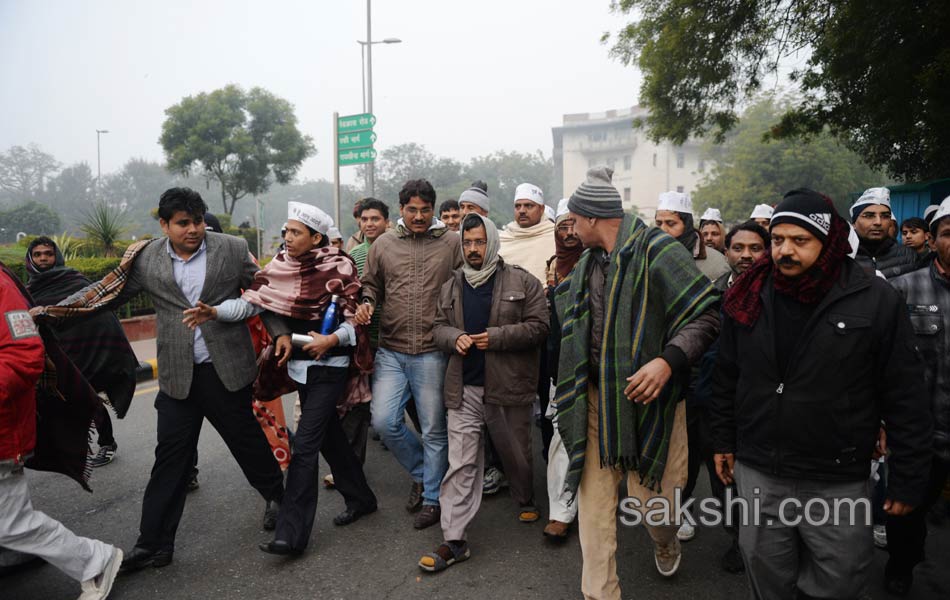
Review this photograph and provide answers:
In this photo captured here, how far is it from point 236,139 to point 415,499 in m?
30.6

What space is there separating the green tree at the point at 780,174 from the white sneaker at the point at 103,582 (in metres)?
39.7

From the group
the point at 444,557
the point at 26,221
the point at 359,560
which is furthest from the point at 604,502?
the point at 26,221

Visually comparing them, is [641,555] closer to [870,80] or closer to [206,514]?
[206,514]

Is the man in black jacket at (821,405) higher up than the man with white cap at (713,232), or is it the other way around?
the man with white cap at (713,232)

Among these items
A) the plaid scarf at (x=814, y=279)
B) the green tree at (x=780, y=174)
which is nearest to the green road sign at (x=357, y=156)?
the plaid scarf at (x=814, y=279)

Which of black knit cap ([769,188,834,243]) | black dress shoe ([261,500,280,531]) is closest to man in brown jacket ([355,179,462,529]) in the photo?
black dress shoe ([261,500,280,531])

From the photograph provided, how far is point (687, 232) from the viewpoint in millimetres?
4480

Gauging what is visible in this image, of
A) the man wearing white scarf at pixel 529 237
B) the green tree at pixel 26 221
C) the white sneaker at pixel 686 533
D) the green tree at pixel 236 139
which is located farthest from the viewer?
the green tree at pixel 26 221

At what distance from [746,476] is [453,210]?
4173 mm

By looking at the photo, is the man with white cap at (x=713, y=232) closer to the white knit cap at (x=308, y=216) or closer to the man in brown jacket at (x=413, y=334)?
the man in brown jacket at (x=413, y=334)

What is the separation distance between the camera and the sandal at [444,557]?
3.33 meters

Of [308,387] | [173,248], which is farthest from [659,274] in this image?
[173,248]

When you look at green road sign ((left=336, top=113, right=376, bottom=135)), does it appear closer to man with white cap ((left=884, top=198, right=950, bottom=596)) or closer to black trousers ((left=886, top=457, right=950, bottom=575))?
man with white cap ((left=884, top=198, right=950, bottom=596))

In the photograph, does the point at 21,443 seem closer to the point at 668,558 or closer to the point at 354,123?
the point at 668,558
